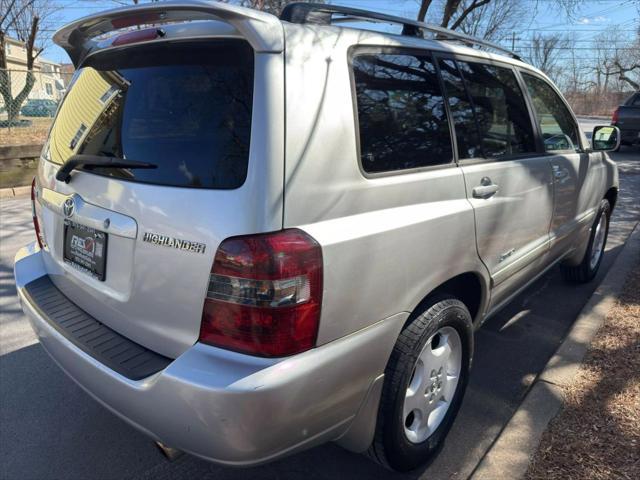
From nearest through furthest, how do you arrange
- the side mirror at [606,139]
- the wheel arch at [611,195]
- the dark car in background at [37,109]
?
the side mirror at [606,139] < the wheel arch at [611,195] < the dark car in background at [37,109]

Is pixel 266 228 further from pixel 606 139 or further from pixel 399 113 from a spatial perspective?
pixel 606 139

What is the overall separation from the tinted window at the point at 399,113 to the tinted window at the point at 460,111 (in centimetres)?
10

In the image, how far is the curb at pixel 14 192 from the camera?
8966 mm

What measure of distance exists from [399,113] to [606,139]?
2808 millimetres

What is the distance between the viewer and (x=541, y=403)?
2.74 metres

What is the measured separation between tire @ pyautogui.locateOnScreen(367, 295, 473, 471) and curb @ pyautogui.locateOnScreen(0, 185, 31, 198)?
30.0 feet

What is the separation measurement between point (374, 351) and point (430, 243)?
0.52 meters

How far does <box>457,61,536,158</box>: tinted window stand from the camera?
267cm

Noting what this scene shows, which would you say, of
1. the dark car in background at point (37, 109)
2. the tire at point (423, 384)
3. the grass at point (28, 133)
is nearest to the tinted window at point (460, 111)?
the tire at point (423, 384)

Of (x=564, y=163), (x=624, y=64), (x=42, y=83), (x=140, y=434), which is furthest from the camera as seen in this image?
(x=624, y=64)

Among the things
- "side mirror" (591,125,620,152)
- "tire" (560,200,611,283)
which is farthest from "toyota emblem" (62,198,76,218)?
"tire" (560,200,611,283)

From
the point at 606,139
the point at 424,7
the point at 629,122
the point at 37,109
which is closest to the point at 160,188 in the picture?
the point at 606,139

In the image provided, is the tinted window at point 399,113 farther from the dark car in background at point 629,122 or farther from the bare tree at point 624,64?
the bare tree at point 624,64

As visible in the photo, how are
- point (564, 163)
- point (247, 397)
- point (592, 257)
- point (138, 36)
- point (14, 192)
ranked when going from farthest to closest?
point (14, 192) → point (592, 257) → point (564, 163) → point (138, 36) → point (247, 397)
